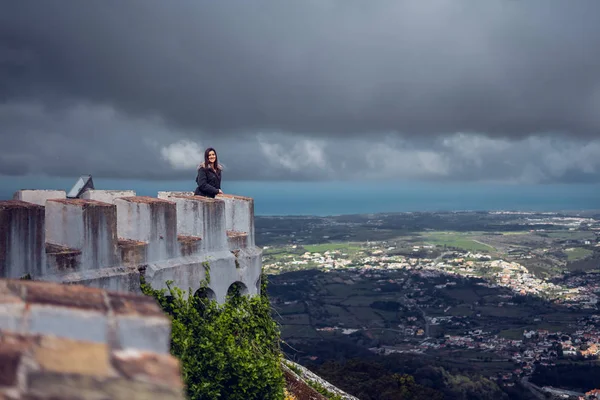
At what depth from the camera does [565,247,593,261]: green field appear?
310 feet

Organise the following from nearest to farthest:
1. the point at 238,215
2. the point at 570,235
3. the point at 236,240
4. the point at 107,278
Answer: the point at 107,278 → the point at 236,240 → the point at 238,215 → the point at 570,235

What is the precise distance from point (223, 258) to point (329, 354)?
40.4 metres

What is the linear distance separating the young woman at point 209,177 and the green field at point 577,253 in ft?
312

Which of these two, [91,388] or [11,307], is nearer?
[91,388]

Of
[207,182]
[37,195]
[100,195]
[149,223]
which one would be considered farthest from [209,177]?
[37,195]

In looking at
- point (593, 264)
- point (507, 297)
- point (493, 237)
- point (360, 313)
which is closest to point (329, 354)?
point (360, 313)

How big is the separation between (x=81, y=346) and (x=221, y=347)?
784 centimetres

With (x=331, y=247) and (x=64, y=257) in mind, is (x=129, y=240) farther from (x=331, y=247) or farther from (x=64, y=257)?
(x=331, y=247)

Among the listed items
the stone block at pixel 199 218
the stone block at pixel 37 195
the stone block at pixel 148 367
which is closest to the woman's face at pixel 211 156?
the stone block at pixel 199 218

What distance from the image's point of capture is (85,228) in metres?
7.95

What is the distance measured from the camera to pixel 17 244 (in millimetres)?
7066

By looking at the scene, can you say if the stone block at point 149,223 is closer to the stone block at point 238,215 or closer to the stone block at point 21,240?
the stone block at point 21,240

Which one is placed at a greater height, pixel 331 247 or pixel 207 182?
pixel 207 182

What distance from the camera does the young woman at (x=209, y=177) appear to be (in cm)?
1121
